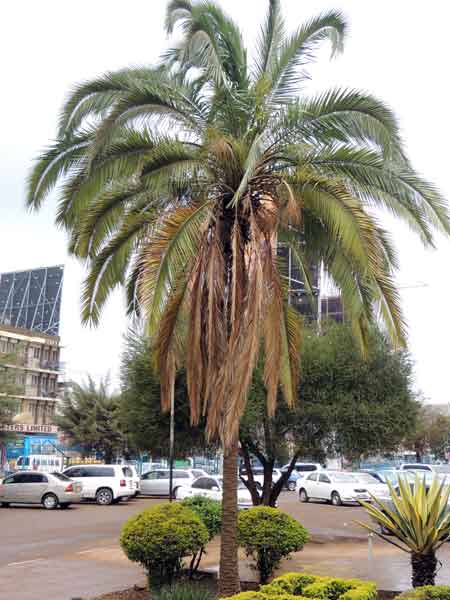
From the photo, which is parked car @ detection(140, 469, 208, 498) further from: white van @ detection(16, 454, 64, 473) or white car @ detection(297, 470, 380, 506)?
white van @ detection(16, 454, 64, 473)

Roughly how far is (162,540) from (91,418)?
37.6 m

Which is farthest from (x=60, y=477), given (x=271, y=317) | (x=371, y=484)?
(x=271, y=317)

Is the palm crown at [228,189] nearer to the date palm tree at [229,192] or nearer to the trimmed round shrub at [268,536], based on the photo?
the date palm tree at [229,192]

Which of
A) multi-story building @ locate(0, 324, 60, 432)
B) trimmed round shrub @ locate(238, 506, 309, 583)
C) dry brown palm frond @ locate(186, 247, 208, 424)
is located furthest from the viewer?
multi-story building @ locate(0, 324, 60, 432)

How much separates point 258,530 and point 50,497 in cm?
2158

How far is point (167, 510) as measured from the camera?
38.2ft

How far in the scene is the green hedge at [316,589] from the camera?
25.1 ft

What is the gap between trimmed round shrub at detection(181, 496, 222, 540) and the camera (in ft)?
41.8

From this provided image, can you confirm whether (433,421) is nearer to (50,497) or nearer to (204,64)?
(50,497)

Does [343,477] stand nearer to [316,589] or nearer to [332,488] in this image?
[332,488]

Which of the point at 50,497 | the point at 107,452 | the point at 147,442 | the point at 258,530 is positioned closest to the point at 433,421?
the point at 107,452

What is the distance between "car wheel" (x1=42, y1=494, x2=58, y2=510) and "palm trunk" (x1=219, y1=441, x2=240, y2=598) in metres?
22.1

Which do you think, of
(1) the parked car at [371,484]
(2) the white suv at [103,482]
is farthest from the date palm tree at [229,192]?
(2) the white suv at [103,482]

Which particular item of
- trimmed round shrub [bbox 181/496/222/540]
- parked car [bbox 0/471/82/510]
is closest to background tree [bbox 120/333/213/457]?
trimmed round shrub [bbox 181/496/222/540]
